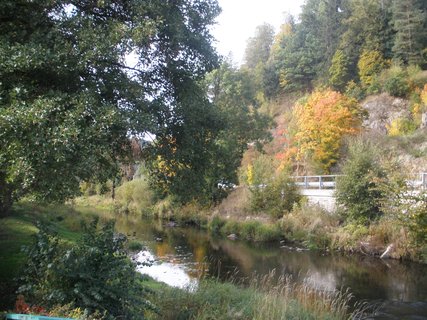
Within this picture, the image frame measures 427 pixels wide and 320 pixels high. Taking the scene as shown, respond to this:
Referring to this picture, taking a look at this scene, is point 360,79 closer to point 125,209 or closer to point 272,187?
point 272,187

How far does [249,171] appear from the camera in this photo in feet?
122

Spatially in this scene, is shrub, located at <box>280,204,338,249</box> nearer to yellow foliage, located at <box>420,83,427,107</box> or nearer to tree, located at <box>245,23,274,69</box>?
yellow foliage, located at <box>420,83,427,107</box>

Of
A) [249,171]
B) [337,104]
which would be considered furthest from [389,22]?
[249,171]

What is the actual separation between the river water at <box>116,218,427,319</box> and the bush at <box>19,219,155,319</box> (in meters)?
3.79

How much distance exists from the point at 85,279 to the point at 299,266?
13934mm

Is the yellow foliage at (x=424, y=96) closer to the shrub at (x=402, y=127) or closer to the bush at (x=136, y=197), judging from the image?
the shrub at (x=402, y=127)

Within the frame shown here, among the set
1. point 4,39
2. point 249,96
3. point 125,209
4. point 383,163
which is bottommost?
point 125,209

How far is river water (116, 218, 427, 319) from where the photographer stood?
13352 mm

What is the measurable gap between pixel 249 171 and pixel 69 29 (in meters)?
31.3

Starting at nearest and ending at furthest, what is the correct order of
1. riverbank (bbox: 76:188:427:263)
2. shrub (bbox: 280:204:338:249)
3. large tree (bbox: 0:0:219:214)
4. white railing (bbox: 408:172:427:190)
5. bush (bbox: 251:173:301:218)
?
large tree (bbox: 0:0:219:214) → white railing (bbox: 408:172:427:190) → riverbank (bbox: 76:188:427:263) → shrub (bbox: 280:204:338:249) → bush (bbox: 251:173:301:218)

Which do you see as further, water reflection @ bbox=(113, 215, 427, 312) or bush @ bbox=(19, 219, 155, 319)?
water reflection @ bbox=(113, 215, 427, 312)

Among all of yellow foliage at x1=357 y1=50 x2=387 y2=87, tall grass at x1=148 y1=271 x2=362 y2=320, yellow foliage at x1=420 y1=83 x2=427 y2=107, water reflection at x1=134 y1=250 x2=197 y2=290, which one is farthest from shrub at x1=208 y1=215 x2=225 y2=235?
yellow foliage at x1=357 y1=50 x2=387 y2=87

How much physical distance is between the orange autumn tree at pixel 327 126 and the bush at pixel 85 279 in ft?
98.0

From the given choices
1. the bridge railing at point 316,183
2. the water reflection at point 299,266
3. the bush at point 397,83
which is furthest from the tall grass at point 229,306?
the bush at point 397,83
